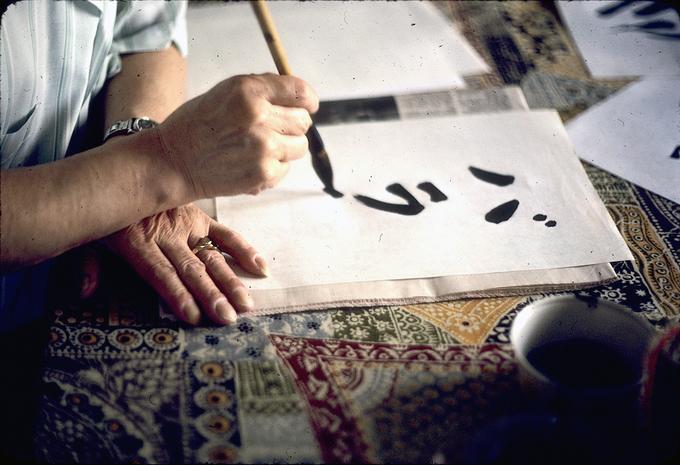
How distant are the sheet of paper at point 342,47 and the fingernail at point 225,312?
1.25 ft

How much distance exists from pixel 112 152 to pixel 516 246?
0.38m

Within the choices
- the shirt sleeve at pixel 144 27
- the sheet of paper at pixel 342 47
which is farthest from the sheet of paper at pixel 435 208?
the shirt sleeve at pixel 144 27

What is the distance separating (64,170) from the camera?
0.57 meters

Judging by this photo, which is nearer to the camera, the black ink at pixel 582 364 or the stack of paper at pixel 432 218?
the black ink at pixel 582 364

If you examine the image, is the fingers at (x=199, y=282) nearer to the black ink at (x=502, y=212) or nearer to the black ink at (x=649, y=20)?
the black ink at (x=502, y=212)

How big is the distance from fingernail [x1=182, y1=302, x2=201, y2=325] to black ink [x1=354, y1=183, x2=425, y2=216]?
0.72 ft

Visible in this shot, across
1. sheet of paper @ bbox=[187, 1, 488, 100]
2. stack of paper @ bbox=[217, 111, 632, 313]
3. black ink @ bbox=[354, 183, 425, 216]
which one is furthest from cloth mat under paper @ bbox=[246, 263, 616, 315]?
sheet of paper @ bbox=[187, 1, 488, 100]

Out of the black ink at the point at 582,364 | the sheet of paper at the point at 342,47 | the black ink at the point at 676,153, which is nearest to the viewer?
the black ink at the point at 582,364

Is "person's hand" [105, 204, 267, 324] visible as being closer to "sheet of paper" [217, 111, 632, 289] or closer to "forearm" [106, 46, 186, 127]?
"sheet of paper" [217, 111, 632, 289]

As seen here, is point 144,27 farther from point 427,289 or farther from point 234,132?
point 427,289

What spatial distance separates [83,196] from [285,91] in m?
0.19

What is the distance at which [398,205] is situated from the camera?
71 cm

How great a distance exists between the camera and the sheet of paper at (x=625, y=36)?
0.93 meters

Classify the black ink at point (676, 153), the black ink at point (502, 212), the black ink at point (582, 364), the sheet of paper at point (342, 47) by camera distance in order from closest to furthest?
the black ink at point (582, 364)
the black ink at point (502, 212)
the black ink at point (676, 153)
the sheet of paper at point (342, 47)
